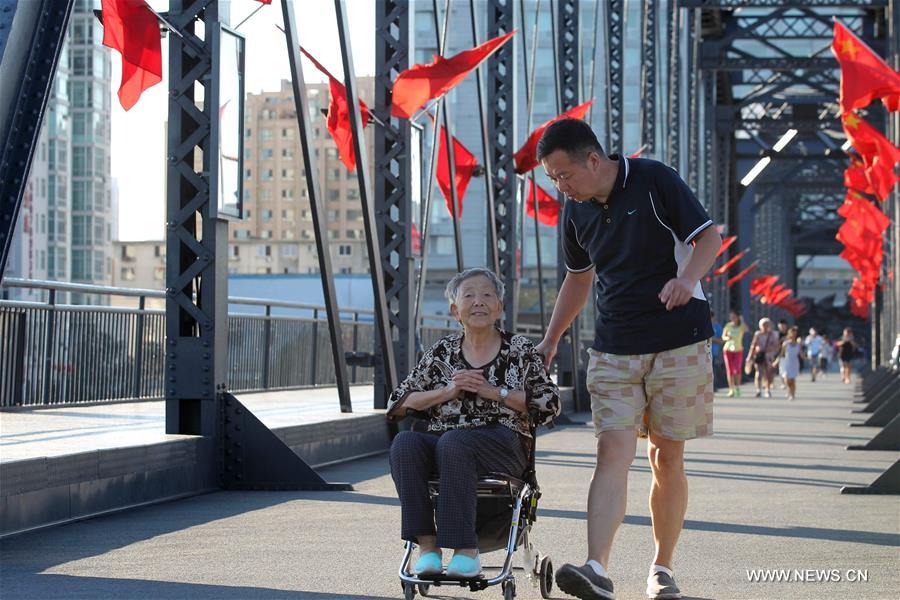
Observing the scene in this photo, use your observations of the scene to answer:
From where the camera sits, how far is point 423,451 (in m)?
5.78

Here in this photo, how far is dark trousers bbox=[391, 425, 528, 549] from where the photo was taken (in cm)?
561

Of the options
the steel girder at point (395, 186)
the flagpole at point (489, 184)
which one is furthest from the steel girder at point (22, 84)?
the flagpole at point (489, 184)

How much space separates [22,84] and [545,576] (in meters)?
3.20

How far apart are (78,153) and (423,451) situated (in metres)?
149

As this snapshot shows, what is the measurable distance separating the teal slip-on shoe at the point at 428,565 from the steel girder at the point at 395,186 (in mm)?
9326

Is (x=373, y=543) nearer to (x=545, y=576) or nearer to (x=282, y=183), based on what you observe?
(x=545, y=576)

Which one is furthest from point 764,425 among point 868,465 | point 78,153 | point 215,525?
point 78,153

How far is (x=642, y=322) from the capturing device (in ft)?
19.6

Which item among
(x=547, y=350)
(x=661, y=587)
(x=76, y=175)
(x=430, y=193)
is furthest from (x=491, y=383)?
(x=76, y=175)

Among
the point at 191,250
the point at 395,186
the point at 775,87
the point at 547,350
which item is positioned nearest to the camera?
the point at 547,350

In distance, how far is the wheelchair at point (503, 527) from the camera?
559 cm

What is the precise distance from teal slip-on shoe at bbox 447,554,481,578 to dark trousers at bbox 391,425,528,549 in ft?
0.18

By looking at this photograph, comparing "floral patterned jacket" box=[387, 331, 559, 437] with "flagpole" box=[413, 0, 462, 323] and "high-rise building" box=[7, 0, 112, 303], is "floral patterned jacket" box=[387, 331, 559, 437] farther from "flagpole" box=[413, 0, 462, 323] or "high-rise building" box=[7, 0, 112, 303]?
"high-rise building" box=[7, 0, 112, 303]

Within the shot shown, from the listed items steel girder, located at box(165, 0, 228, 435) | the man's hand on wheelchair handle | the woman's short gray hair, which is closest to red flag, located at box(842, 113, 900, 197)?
steel girder, located at box(165, 0, 228, 435)
